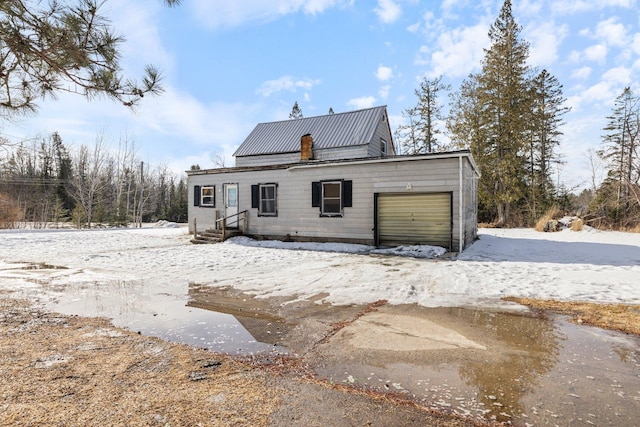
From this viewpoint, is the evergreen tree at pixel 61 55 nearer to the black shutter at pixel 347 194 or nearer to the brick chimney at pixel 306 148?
the black shutter at pixel 347 194

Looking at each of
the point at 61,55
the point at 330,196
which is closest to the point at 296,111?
the point at 330,196

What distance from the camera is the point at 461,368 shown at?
10.0 ft

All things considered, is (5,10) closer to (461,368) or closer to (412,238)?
(461,368)

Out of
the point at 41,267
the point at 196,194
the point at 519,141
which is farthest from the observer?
the point at 519,141

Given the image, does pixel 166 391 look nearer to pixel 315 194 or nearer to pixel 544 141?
pixel 315 194

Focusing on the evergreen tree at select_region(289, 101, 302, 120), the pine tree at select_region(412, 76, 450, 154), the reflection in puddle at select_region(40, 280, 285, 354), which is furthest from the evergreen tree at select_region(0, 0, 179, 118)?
the evergreen tree at select_region(289, 101, 302, 120)

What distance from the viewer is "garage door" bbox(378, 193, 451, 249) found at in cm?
1116

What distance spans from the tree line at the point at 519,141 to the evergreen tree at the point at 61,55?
23372mm

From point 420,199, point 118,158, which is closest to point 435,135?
point 420,199

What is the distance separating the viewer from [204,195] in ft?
55.0

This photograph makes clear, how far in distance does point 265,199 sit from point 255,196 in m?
0.56

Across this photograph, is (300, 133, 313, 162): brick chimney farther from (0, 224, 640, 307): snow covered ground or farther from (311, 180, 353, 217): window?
(0, 224, 640, 307): snow covered ground

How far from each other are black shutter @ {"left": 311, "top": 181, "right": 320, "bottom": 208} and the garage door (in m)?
2.64

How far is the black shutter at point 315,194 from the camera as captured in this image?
13.3 m
